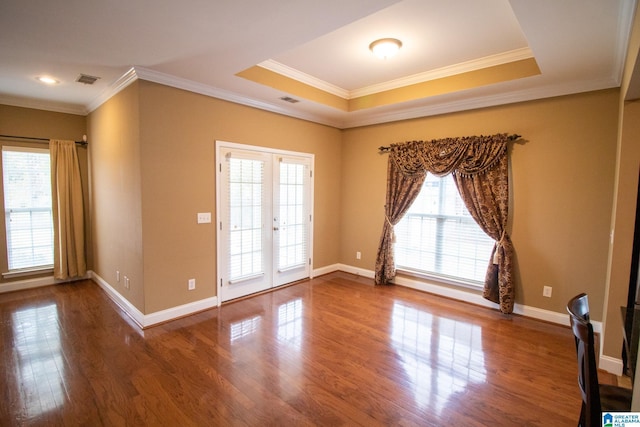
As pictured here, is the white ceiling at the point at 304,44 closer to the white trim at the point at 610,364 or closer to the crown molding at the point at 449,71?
the crown molding at the point at 449,71

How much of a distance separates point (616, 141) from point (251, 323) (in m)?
4.32

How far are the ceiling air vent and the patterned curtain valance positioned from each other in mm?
3916

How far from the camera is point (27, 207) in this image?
438 cm

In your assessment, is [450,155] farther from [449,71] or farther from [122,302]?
[122,302]

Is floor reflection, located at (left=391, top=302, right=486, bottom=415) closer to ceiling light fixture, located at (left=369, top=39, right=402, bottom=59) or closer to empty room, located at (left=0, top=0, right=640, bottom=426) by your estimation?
empty room, located at (left=0, top=0, right=640, bottom=426)

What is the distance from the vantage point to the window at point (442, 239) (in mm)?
4055

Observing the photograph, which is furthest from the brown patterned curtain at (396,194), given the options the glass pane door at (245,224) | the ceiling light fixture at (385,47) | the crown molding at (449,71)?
Answer: the glass pane door at (245,224)

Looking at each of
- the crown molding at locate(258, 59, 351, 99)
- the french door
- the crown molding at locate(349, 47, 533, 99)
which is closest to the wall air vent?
the crown molding at locate(258, 59, 351, 99)

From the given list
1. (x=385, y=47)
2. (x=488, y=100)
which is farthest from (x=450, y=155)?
(x=385, y=47)

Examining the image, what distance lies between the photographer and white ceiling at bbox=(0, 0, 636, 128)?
80.0 inches

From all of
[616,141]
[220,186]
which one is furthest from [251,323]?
[616,141]

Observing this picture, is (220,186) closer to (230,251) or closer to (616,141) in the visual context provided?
(230,251)

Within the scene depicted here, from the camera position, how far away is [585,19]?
2.06 metres

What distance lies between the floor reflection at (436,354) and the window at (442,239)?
90 centimetres
